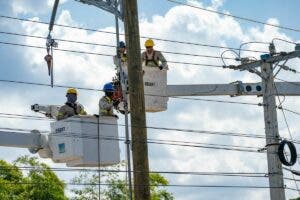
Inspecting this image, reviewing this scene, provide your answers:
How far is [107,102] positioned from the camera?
14258 mm

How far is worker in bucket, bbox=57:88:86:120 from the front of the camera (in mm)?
13977

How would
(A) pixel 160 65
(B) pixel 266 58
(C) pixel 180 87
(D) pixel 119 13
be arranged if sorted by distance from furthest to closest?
(B) pixel 266 58, (C) pixel 180 87, (A) pixel 160 65, (D) pixel 119 13

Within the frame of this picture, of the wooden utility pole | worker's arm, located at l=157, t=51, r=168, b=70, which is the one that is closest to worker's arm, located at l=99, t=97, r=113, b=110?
the wooden utility pole

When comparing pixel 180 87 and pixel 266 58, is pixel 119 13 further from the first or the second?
pixel 266 58

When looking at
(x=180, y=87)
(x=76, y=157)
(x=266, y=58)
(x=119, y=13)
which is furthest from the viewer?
(x=266, y=58)

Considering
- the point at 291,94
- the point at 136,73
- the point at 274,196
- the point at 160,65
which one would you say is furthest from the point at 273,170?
the point at 136,73

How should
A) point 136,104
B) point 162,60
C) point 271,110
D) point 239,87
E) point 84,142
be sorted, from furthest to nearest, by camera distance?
point 239,87 → point 271,110 → point 162,60 → point 136,104 → point 84,142

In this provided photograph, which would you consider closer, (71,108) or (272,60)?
(71,108)

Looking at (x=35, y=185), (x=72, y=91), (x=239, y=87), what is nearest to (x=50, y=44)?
(x=72, y=91)

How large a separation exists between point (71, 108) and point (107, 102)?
70 centimetres

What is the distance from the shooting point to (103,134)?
531 inches

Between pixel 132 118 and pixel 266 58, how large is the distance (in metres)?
6.14

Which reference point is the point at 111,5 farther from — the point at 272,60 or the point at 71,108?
the point at 272,60

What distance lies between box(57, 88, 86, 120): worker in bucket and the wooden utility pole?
4.17 ft
